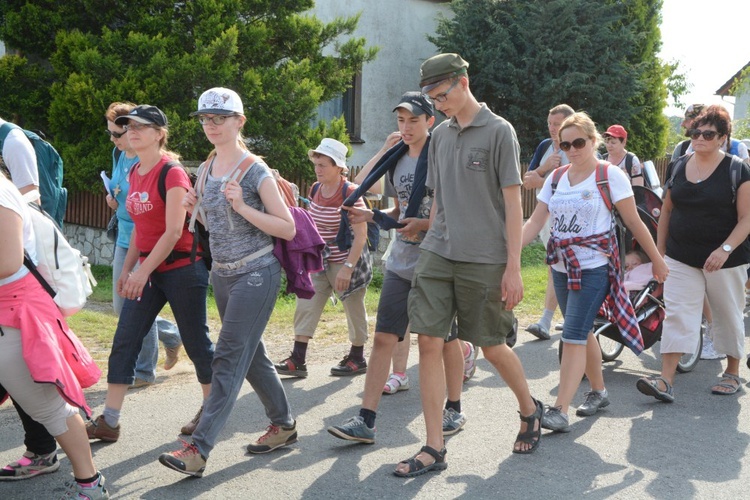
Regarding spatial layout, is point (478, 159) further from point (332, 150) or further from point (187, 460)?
point (332, 150)

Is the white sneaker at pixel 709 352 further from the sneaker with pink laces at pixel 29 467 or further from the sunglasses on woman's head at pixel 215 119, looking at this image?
the sneaker with pink laces at pixel 29 467

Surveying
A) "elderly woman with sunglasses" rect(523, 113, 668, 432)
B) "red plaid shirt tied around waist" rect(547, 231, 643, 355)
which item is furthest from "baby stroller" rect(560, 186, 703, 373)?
"elderly woman with sunglasses" rect(523, 113, 668, 432)

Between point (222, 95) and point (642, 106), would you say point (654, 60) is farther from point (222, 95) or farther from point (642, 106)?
point (222, 95)

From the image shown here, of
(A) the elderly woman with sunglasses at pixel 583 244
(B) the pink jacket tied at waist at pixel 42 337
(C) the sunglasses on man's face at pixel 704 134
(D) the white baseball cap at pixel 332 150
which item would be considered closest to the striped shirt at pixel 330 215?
(D) the white baseball cap at pixel 332 150

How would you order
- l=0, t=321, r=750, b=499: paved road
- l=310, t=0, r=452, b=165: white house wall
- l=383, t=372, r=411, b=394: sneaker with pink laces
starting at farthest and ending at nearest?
l=310, t=0, r=452, b=165: white house wall, l=383, t=372, r=411, b=394: sneaker with pink laces, l=0, t=321, r=750, b=499: paved road

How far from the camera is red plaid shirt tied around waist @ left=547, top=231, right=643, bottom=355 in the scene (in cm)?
571

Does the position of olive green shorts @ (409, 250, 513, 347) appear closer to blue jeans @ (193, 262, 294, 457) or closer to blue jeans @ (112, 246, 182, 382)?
blue jeans @ (193, 262, 294, 457)

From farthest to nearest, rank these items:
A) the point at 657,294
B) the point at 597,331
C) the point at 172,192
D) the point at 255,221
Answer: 1. the point at 657,294
2. the point at 597,331
3. the point at 172,192
4. the point at 255,221

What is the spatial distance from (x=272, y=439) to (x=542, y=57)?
14462 mm

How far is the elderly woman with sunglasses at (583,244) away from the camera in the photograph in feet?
18.5

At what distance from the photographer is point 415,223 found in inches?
210

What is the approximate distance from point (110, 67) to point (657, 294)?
302 inches

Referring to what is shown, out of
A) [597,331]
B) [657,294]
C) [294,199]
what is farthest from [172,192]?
[657,294]

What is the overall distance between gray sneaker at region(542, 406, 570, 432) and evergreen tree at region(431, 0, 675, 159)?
1320cm
